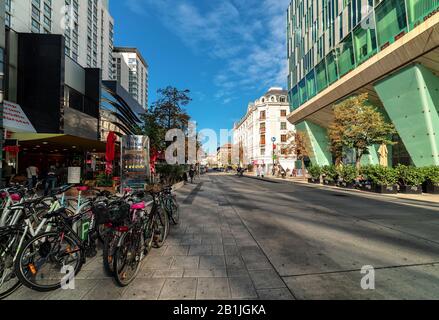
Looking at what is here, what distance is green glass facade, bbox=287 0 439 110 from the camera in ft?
54.6

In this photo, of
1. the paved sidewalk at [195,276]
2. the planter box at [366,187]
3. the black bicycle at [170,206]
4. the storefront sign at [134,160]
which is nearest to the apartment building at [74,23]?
the storefront sign at [134,160]

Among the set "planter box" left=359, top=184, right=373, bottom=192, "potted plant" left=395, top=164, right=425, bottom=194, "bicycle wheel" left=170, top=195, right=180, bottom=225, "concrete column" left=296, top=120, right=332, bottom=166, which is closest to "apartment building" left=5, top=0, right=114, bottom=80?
"bicycle wheel" left=170, top=195, right=180, bottom=225

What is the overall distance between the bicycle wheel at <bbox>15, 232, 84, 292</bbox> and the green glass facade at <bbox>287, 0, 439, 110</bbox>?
21241 millimetres

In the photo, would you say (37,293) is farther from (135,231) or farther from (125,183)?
(125,183)

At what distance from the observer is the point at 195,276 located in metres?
3.51

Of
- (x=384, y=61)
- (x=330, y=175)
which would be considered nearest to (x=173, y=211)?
(x=330, y=175)

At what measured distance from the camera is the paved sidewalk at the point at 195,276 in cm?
299

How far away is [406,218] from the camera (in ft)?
24.4

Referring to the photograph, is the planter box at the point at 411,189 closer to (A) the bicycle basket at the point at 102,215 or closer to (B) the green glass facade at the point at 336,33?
(B) the green glass facade at the point at 336,33

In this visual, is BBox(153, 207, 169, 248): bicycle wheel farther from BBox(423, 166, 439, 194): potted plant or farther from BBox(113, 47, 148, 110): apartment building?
BBox(113, 47, 148, 110): apartment building

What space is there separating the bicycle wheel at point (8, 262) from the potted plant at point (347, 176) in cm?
2039

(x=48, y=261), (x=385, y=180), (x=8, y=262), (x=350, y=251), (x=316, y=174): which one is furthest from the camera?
(x=316, y=174)

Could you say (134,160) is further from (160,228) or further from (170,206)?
(160,228)

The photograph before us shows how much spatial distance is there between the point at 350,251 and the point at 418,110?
1779 cm
